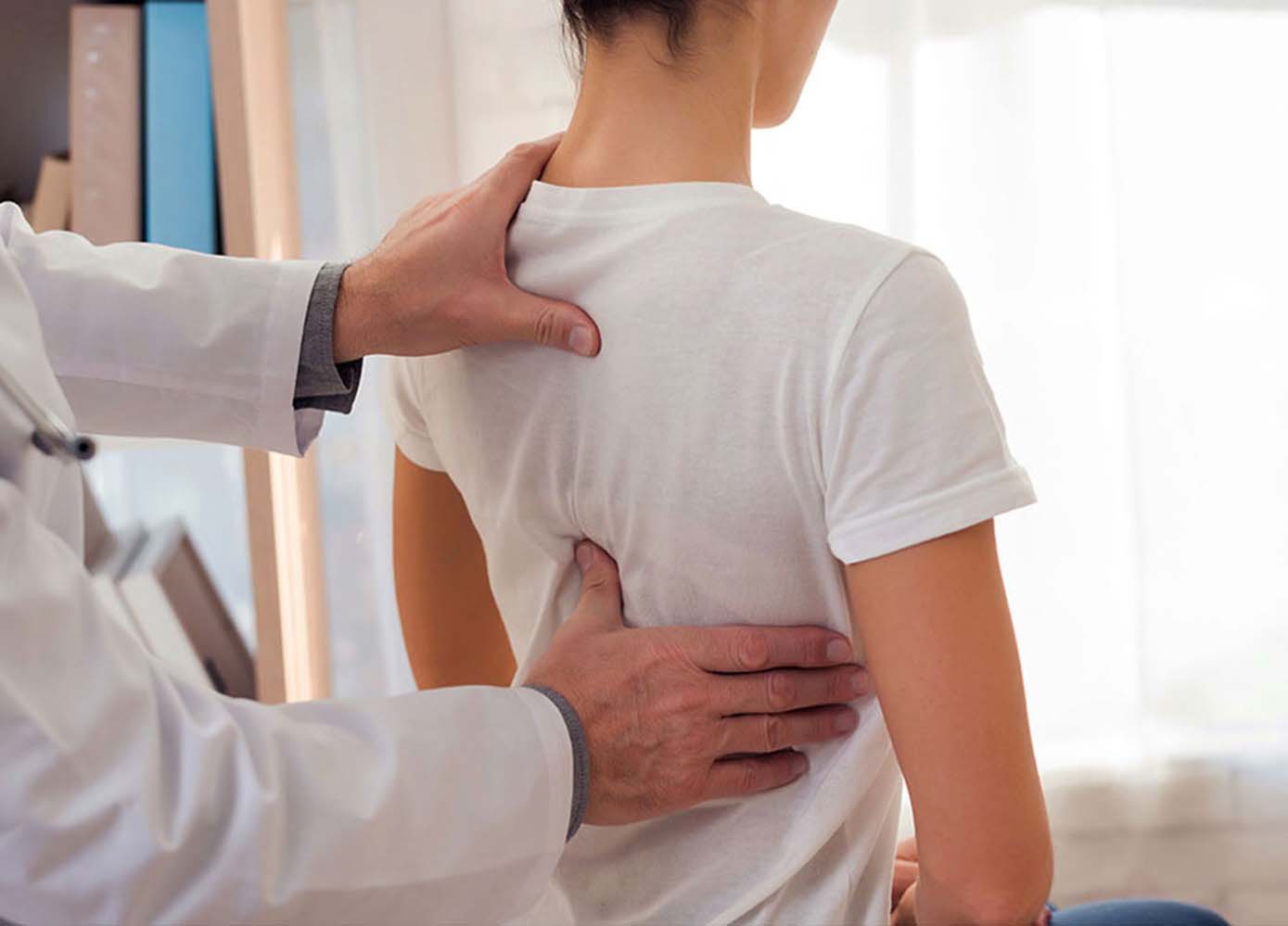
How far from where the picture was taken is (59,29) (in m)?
1.46

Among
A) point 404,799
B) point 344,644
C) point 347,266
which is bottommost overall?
point 344,644

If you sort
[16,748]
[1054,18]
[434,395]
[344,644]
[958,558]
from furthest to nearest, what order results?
[344,644], [1054,18], [434,395], [958,558], [16,748]

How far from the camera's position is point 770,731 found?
791 millimetres

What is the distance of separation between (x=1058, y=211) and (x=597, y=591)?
2.83ft

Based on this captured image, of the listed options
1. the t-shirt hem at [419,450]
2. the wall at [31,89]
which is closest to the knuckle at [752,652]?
the t-shirt hem at [419,450]

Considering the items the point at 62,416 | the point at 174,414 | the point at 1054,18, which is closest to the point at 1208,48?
the point at 1054,18

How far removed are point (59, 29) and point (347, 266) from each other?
79 centimetres

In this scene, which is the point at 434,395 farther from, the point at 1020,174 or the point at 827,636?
the point at 1020,174

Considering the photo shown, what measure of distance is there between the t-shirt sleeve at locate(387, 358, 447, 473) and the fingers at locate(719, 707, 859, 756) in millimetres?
326

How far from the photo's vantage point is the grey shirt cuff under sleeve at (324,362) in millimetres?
930

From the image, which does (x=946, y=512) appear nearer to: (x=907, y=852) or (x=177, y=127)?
(x=907, y=852)

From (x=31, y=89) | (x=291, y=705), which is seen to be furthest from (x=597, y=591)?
(x=31, y=89)

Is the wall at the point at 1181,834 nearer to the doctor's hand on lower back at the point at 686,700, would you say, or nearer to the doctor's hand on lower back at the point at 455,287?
the doctor's hand on lower back at the point at 686,700

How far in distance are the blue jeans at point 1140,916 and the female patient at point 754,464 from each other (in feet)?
0.81
